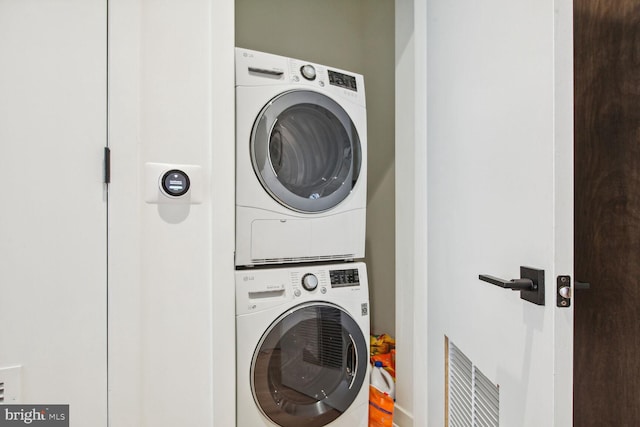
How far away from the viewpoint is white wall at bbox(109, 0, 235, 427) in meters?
1.11

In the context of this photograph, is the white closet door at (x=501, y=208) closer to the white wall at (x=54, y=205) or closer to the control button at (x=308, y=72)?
the control button at (x=308, y=72)

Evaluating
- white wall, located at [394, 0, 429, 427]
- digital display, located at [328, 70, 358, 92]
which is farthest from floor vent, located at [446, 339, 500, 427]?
digital display, located at [328, 70, 358, 92]

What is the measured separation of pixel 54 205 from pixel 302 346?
999 millimetres

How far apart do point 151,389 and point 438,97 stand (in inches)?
55.4

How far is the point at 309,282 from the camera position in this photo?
145 centimetres

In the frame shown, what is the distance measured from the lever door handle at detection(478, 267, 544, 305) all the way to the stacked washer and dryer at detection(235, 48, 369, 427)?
34.7 inches

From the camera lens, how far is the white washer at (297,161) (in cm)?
137

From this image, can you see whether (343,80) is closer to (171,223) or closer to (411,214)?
(411,214)

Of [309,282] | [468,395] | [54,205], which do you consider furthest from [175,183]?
[468,395]

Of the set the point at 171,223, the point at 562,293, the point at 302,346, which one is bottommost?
the point at 302,346

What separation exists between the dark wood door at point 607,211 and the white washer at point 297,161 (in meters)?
0.86

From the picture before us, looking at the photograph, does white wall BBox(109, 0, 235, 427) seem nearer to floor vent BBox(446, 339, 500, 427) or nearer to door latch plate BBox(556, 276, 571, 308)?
floor vent BBox(446, 339, 500, 427)

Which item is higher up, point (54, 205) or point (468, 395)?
point (54, 205)

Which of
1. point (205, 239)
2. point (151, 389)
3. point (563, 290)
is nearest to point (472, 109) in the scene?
point (563, 290)
